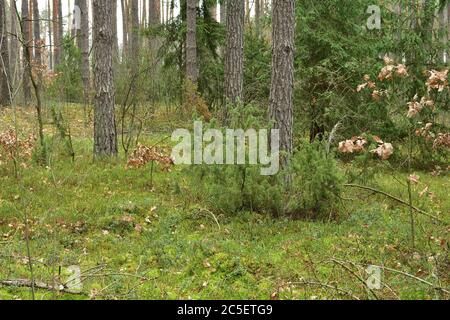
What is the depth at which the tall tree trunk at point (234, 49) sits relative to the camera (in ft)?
42.2

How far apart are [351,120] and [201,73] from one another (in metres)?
5.64

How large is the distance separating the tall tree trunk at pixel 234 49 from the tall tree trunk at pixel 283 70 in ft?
16.1

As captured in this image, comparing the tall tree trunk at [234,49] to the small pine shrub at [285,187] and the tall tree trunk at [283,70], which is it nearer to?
the tall tree trunk at [283,70]

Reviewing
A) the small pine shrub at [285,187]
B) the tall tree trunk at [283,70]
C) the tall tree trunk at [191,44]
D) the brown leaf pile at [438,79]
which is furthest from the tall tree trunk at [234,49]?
the brown leaf pile at [438,79]

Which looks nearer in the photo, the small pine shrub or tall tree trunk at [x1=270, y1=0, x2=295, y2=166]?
the small pine shrub

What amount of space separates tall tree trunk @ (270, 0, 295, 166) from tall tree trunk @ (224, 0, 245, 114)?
4905 mm

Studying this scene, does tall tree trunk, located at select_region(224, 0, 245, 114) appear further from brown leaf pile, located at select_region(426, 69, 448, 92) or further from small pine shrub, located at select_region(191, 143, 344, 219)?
brown leaf pile, located at select_region(426, 69, 448, 92)

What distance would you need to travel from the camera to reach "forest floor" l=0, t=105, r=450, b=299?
4957 millimetres

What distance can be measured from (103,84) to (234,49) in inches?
149

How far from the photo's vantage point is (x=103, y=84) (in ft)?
34.9

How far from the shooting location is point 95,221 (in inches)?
292

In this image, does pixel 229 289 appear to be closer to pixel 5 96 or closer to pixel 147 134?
pixel 147 134

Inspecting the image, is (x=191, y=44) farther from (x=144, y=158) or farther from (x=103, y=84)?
(x=144, y=158)

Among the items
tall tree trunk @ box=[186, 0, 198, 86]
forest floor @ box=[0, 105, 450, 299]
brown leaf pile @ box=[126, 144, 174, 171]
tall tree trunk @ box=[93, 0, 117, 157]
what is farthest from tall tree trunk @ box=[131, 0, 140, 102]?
forest floor @ box=[0, 105, 450, 299]
